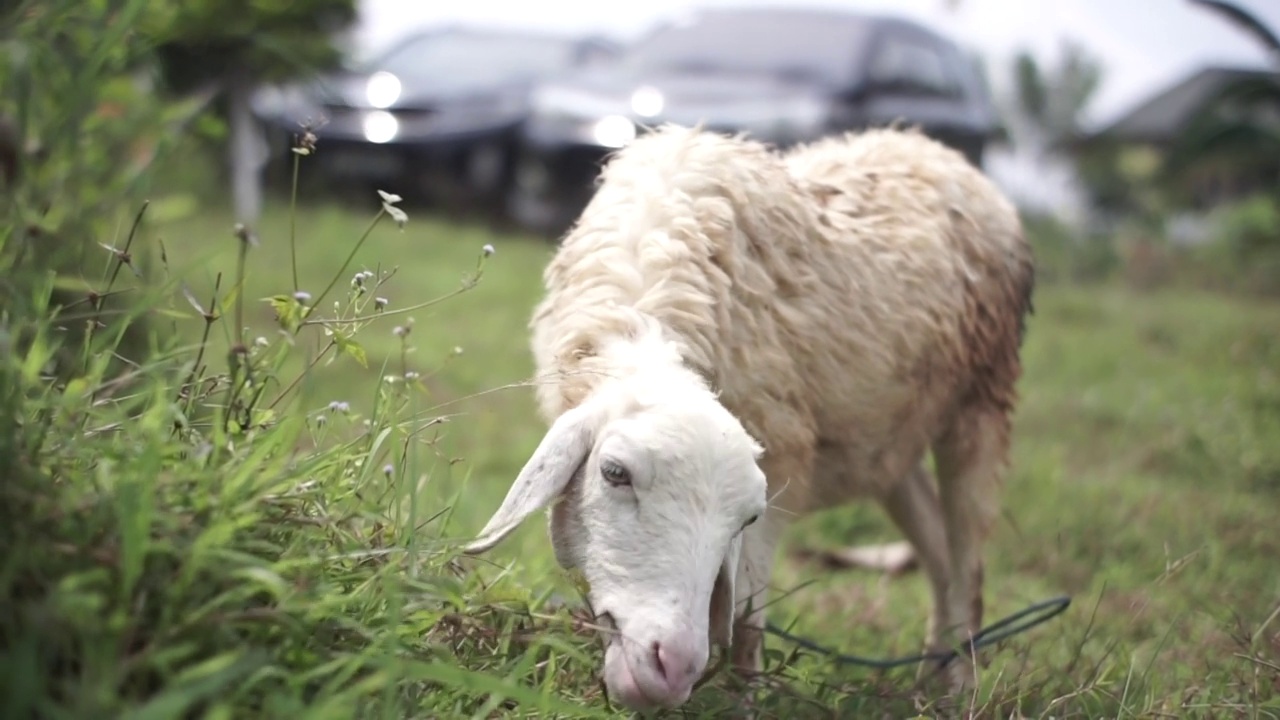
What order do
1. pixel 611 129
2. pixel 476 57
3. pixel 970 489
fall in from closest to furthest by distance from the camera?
1. pixel 970 489
2. pixel 611 129
3. pixel 476 57

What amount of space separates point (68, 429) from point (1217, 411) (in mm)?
6621

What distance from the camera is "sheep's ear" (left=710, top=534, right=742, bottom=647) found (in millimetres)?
2496

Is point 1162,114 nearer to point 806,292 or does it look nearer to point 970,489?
point 970,489

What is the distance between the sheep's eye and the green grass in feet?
1.13

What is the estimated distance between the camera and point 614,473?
2.34m

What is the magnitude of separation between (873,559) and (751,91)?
217 inches

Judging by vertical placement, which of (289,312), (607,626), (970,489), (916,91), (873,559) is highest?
(289,312)

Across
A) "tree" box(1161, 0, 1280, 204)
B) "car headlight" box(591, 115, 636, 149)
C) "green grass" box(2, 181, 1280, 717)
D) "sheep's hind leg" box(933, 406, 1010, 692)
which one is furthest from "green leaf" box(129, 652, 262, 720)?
"tree" box(1161, 0, 1280, 204)

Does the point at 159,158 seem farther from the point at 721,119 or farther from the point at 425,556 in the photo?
the point at 721,119

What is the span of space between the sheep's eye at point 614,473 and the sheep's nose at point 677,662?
340mm

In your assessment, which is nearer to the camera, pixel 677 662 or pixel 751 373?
pixel 677 662

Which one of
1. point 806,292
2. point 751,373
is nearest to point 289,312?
point 751,373

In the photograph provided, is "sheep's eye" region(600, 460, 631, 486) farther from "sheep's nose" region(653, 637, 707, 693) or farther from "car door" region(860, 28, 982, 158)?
"car door" region(860, 28, 982, 158)

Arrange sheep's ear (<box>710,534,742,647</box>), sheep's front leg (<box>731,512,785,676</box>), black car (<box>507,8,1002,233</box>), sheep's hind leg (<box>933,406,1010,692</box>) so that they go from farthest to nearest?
1. black car (<box>507,8,1002,233</box>)
2. sheep's hind leg (<box>933,406,1010,692</box>)
3. sheep's front leg (<box>731,512,785,676</box>)
4. sheep's ear (<box>710,534,742,647</box>)
